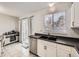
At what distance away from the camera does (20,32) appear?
2.19 meters

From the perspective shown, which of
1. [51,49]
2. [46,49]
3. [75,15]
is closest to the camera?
[75,15]

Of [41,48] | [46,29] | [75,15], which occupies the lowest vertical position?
[41,48]

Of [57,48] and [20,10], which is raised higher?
[20,10]

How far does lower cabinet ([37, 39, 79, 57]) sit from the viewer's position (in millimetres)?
1749

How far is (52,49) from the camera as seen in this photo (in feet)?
6.95

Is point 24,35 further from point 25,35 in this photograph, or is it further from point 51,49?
point 51,49

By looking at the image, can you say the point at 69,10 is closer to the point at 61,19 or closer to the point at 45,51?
the point at 61,19

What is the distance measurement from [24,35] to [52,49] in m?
0.76

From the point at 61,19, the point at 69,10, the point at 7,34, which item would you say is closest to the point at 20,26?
the point at 7,34

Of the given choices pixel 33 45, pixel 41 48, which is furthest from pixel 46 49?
pixel 33 45

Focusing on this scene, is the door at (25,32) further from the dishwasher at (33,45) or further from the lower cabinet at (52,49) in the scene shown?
the lower cabinet at (52,49)

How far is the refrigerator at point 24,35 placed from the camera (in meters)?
2.12

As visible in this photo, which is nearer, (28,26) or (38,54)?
(28,26)

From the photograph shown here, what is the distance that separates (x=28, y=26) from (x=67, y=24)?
91 centimetres
